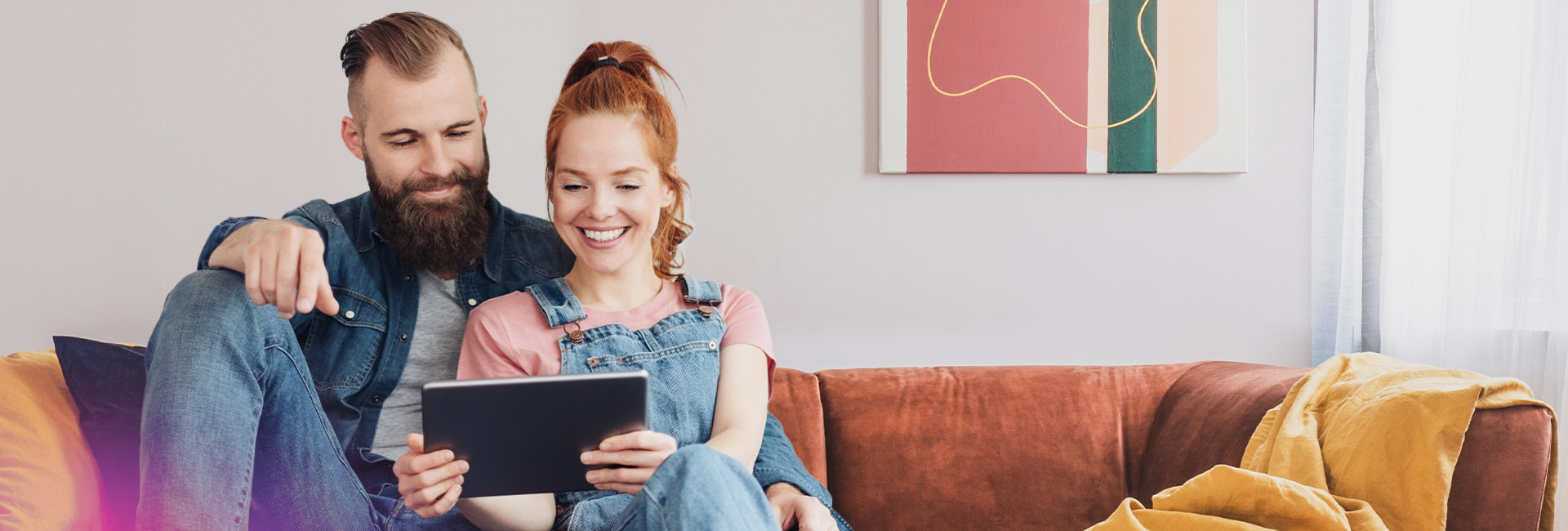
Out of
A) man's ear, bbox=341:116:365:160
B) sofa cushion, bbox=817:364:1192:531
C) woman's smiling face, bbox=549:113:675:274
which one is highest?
man's ear, bbox=341:116:365:160

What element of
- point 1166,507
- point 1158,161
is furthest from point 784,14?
point 1166,507

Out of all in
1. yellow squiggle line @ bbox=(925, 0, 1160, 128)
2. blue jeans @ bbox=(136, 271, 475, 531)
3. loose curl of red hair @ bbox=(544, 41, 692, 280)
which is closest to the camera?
blue jeans @ bbox=(136, 271, 475, 531)

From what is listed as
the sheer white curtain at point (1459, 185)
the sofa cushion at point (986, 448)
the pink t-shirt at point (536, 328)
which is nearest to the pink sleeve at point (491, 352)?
the pink t-shirt at point (536, 328)

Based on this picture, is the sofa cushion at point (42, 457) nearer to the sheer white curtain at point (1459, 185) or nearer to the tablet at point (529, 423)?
the tablet at point (529, 423)

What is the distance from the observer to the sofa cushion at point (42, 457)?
43.5 inches

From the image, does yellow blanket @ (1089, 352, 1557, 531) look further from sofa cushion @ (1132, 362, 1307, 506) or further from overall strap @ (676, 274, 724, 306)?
overall strap @ (676, 274, 724, 306)

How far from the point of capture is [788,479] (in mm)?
1293

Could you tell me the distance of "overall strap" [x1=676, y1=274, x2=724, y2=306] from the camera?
1.40 metres

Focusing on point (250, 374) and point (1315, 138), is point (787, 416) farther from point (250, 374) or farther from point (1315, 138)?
point (1315, 138)

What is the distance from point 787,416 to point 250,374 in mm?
961

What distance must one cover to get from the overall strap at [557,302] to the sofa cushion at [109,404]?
0.53m

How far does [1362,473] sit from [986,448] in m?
0.68

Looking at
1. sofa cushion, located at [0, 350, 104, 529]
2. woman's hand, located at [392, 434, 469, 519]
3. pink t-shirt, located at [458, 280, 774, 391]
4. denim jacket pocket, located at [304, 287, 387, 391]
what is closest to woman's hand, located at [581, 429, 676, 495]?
woman's hand, located at [392, 434, 469, 519]

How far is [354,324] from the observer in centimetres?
138
